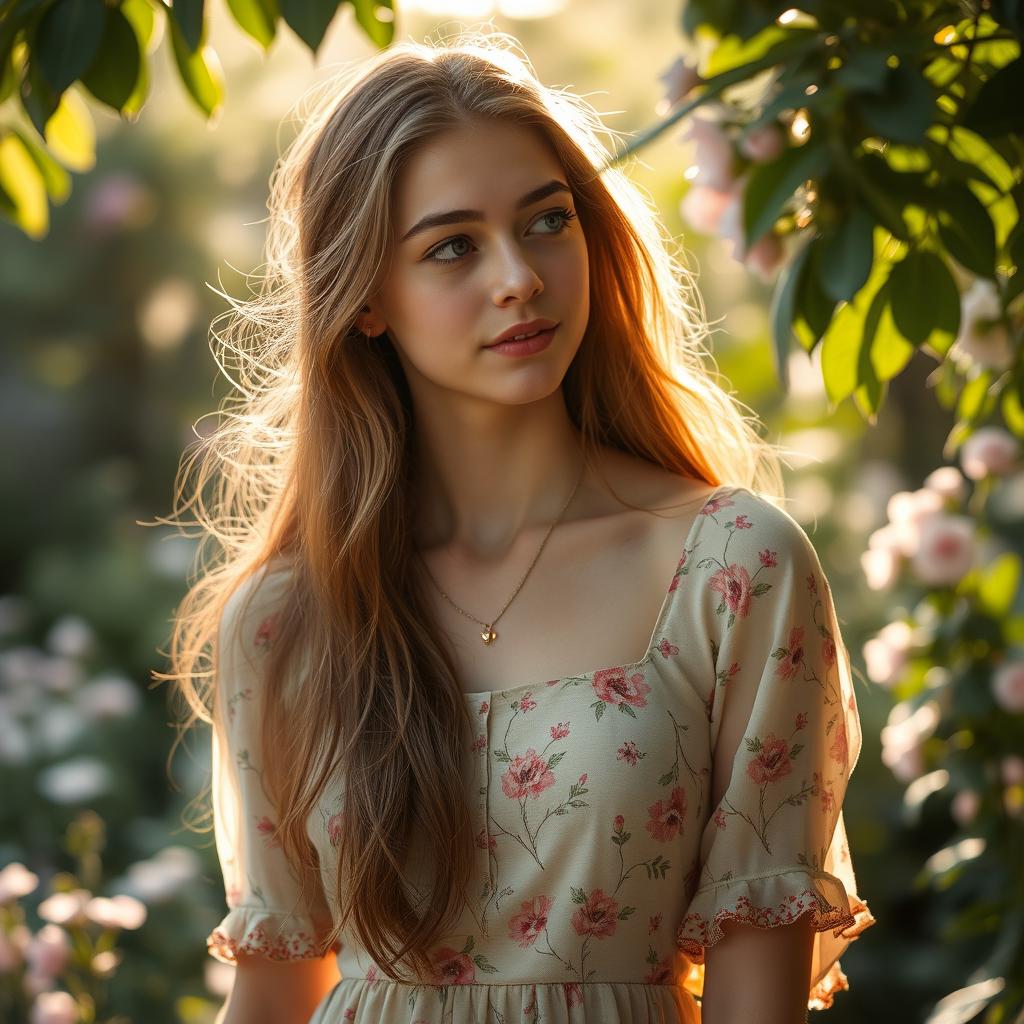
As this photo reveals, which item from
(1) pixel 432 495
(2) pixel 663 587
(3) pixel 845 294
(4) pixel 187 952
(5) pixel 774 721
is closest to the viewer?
(3) pixel 845 294

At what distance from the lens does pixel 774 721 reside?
1.47 metres

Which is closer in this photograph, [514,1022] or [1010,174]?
[1010,174]

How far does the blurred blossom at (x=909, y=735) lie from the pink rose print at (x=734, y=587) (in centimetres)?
77

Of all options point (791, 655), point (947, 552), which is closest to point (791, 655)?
point (791, 655)

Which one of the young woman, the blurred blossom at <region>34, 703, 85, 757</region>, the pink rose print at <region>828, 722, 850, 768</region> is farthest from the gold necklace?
the blurred blossom at <region>34, 703, 85, 757</region>

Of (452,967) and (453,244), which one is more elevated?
(453,244)

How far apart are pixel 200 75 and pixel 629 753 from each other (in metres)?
0.82

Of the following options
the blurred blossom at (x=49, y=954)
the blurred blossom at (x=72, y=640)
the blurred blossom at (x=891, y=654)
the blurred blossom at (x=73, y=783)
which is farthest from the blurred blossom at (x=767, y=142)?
the blurred blossom at (x=72, y=640)

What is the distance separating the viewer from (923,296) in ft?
3.82

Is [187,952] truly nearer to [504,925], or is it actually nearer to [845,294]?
[504,925]

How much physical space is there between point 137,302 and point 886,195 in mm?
3359

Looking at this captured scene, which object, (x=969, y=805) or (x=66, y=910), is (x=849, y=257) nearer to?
(x=969, y=805)

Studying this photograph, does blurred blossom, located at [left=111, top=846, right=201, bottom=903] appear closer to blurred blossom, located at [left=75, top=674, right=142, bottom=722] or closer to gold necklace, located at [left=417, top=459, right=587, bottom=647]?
blurred blossom, located at [left=75, top=674, right=142, bottom=722]

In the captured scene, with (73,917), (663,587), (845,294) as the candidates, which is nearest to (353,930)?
(663,587)
